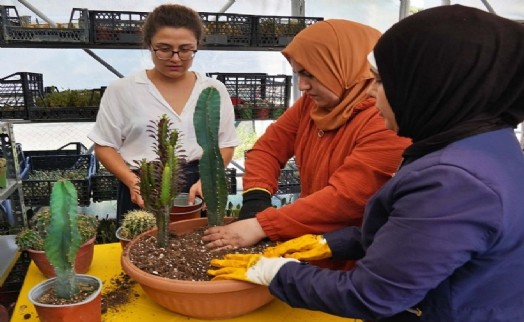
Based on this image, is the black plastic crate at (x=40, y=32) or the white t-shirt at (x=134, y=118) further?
the black plastic crate at (x=40, y=32)

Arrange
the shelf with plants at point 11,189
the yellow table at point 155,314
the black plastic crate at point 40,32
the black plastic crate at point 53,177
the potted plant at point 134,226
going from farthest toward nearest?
the black plastic crate at point 53,177 → the black plastic crate at point 40,32 → the shelf with plants at point 11,189 → the potted plant at point 134,226 → the yellow table at point 155,314

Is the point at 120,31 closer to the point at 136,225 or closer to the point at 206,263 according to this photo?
the point at 136,225

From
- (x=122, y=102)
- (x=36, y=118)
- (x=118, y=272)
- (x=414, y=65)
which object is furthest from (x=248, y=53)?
(x=414, y=65)

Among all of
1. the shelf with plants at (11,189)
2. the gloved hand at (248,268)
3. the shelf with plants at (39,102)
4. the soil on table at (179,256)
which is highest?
the shelf with plants at (39,102)

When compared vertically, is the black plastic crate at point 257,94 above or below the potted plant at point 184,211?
above

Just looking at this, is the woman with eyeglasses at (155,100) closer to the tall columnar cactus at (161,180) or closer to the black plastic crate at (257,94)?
the tall columnar cactus at (161,180)

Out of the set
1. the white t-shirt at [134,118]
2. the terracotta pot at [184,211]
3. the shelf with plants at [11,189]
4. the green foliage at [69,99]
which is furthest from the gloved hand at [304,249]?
the green foliage at [69,99]

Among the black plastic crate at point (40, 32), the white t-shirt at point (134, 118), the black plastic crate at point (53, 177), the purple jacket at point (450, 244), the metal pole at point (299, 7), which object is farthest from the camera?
the metal pole at point (299, 7)

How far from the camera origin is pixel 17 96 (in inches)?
107

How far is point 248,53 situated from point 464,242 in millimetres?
3310

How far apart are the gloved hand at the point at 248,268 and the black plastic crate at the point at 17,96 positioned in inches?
86.1

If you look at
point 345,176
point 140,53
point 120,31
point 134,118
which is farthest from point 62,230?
point 140,53

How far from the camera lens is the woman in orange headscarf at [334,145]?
3.72ft

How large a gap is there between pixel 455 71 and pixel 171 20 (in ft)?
3.92
